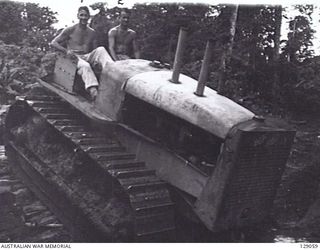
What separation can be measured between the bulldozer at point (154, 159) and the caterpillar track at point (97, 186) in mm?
11

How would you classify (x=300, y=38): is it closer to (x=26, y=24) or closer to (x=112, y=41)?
(x=112, y=41)

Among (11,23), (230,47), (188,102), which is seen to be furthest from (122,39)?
(11,23)

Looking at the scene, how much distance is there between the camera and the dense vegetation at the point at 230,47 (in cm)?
929

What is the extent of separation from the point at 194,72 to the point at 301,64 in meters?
2.53

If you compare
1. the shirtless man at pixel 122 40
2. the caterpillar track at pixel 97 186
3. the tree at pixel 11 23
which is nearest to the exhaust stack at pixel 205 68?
the caterpillar track at pixel 97 186

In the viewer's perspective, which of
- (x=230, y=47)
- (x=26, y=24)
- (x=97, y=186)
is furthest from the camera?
(x=26, y=24)

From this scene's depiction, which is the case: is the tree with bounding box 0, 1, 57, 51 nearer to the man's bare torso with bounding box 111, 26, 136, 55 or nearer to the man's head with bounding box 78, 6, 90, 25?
the man's head with bounding box 78, 6, 90, 25

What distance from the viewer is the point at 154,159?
440 centimetres

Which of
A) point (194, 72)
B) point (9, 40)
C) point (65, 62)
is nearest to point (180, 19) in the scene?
point (194, 72)

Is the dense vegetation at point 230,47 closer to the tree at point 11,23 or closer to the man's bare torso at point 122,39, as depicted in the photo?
the tree at point 11,23

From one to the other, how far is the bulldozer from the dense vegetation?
381 centimetres

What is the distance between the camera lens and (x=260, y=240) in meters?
4.16

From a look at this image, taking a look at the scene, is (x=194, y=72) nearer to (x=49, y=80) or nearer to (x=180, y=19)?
(x=180, y=19)

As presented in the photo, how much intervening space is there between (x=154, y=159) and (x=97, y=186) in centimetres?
66
